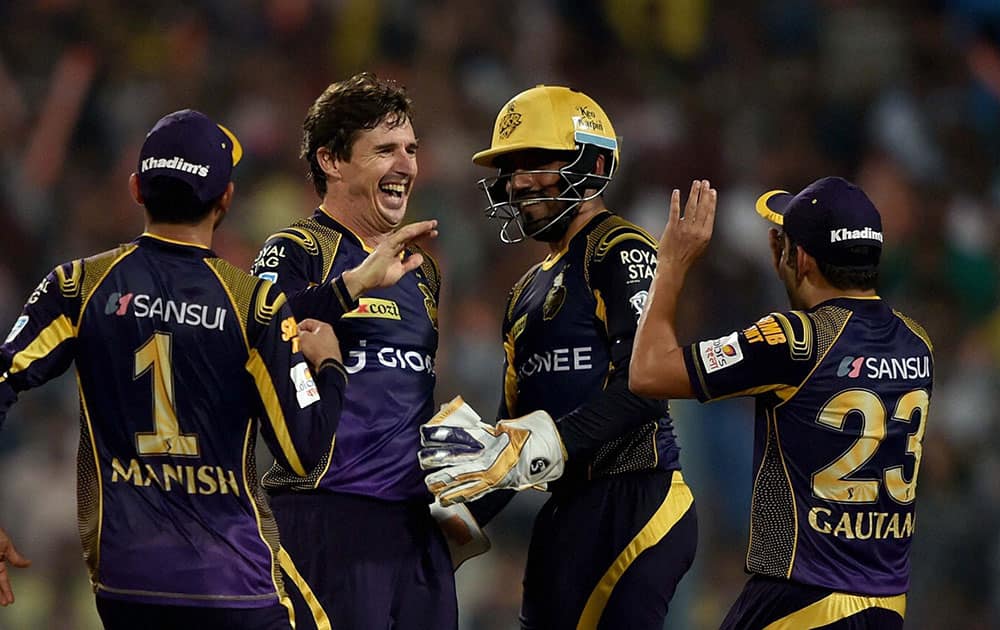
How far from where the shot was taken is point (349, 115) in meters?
4.90

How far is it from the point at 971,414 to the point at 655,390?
213 inches

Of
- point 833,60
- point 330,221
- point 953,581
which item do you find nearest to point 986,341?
point 953,581

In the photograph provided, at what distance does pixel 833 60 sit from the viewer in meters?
11.0

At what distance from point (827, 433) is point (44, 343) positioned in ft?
7.10

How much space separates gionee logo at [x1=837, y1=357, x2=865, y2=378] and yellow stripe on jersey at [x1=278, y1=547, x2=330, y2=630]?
5.48 feet

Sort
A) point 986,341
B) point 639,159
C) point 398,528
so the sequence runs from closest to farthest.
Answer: point 398,528 → point 986,341 → point 639,159

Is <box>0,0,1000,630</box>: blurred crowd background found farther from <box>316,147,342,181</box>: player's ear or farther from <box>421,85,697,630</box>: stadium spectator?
<box>316,147,342,181</box>: player's ear

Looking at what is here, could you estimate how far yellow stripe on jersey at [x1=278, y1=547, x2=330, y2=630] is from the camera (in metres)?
4.44

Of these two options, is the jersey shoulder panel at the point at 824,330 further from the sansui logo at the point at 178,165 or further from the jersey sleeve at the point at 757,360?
the sansui logo at the point at 178,165

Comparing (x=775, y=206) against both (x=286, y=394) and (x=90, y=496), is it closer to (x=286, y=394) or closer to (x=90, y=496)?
(x=286, y=394)

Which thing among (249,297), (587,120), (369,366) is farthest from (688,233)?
(249,297)

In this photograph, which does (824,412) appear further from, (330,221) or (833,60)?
(833,60)

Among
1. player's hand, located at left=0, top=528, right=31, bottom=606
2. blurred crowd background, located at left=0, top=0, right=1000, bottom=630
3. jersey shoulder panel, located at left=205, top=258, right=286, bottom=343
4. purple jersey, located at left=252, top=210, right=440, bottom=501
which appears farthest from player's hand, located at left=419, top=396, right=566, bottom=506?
blurred crowd background, located at left=0, top=0, right=1000, bottom=630

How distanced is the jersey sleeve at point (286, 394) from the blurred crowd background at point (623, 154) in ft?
15.4
